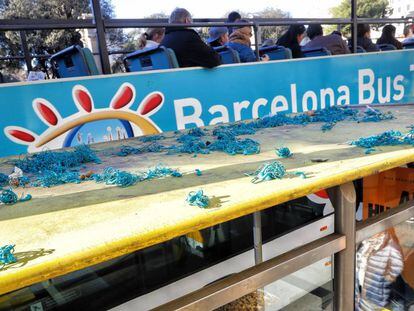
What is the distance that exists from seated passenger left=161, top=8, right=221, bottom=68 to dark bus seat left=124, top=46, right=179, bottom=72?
0.16 meters

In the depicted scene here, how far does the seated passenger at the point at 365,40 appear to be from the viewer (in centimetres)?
458

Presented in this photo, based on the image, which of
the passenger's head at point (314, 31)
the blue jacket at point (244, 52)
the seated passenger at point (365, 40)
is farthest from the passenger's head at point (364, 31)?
the blue jacket at point (244, 52)

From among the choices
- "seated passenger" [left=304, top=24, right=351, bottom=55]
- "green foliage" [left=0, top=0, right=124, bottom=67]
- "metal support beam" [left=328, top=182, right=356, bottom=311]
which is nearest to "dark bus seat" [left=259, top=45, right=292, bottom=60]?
"seated passenger" [left=304, top=24, right=351, bottom=55]

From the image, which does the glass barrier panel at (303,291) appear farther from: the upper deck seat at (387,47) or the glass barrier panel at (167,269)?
the upper deck seat at (387,47)

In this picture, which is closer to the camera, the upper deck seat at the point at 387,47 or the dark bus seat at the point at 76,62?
the dark bus seat at the point at 76,62

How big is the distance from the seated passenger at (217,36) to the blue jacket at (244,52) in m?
0.38

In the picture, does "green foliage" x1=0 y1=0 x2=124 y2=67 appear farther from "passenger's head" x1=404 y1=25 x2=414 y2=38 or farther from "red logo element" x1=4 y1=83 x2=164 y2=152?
"passenger's head" x1=404 y1=25 x2=414 y2=38

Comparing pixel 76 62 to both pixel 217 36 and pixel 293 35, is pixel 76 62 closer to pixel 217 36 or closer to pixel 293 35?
pixel 217 36

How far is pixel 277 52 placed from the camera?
3.79 metres

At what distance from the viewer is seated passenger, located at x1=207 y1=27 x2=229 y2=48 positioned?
383cm

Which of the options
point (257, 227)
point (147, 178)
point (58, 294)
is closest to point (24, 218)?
point (147, 178)

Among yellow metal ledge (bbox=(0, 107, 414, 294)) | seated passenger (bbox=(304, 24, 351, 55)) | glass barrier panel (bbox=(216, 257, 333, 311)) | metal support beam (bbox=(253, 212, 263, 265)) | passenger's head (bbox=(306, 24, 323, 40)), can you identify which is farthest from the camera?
passenger's head (bbox=(306, 24, 323, 40))

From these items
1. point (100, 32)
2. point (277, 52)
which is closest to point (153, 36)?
point (100, 32)

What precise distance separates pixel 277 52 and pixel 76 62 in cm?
203
